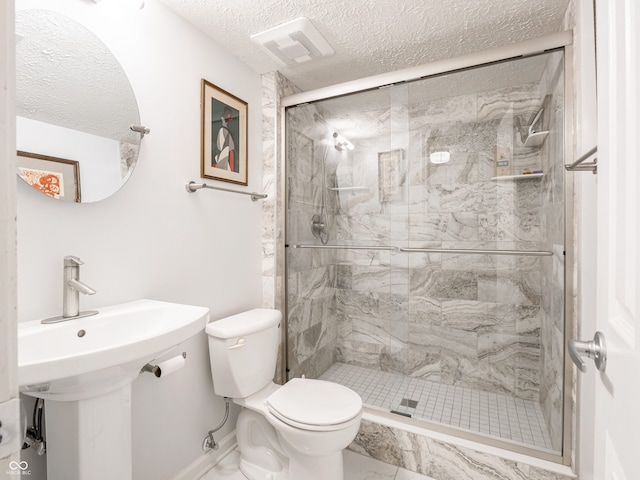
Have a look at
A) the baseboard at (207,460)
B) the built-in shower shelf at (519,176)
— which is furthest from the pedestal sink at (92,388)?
the built-in shower shelf at (519,176)

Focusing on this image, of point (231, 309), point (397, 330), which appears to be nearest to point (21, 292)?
point (231, 309)

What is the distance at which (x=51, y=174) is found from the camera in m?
1.08

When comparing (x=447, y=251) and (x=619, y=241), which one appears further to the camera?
(x=447, y=251)

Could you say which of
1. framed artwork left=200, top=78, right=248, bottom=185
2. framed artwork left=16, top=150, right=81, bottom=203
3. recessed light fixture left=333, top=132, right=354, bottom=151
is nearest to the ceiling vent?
framed artwork left=200, top=78, right=248, bottom=185

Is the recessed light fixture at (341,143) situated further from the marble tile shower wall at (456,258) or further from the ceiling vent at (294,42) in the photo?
the ceiling vent at (294,42)

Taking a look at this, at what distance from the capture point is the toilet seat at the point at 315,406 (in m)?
1.33

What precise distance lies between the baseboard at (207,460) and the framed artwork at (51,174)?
133 centimetres

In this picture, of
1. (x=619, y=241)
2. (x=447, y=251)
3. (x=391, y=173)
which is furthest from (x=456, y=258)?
(x=619, y=241)

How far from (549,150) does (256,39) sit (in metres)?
1.70

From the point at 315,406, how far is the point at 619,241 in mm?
1294

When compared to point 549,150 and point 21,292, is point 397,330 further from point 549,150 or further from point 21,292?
point 21,292

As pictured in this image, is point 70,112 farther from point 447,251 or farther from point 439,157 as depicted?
point 439,157

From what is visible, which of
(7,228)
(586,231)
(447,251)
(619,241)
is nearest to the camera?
(7,228)

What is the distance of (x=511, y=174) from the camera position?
2.10m
